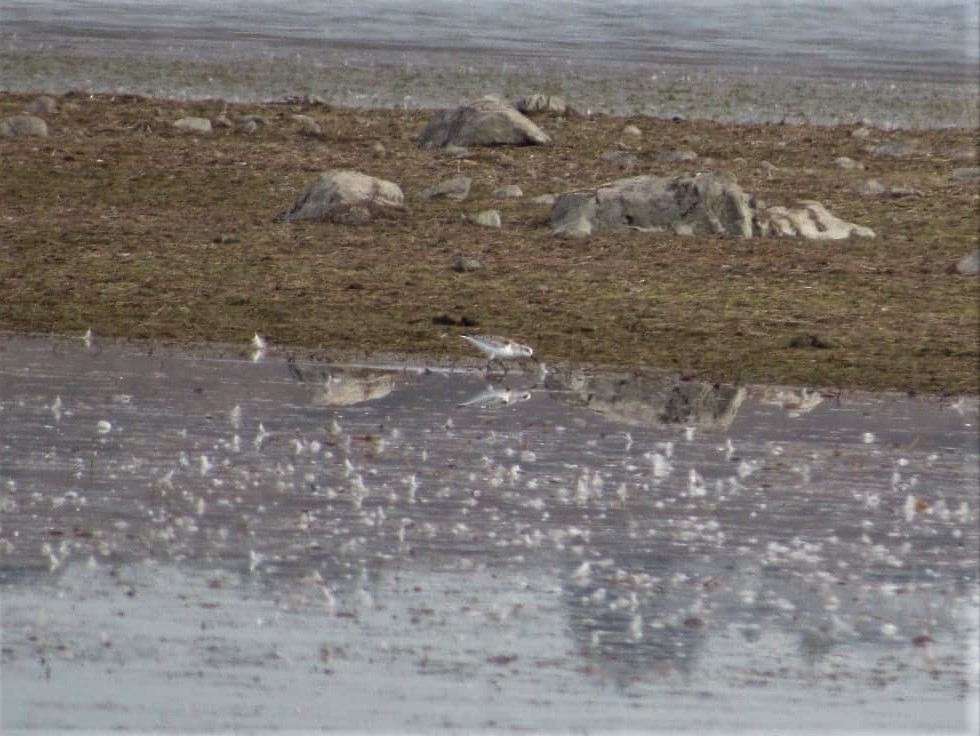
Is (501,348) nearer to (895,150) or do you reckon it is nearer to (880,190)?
(880,190)

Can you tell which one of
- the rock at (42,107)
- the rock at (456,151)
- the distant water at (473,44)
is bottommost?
the distant water at (473,44)

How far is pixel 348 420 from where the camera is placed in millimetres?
11508

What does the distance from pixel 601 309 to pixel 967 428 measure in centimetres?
375

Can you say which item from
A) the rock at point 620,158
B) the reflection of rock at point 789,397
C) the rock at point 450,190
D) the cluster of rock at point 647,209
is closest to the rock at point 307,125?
the rock at point 620,158

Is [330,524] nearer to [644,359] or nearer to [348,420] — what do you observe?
[348,420]

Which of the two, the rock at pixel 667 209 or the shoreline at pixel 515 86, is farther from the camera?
the shoreline at pixel 515 86

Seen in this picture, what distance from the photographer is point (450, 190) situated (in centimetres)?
1883

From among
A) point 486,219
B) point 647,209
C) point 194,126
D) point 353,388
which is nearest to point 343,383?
point 353,388

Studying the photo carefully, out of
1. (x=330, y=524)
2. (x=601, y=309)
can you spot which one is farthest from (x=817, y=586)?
(x=601, y=309)

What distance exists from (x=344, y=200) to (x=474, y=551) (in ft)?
29.7

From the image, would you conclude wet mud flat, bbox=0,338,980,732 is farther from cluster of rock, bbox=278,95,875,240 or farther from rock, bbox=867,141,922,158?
rock, bbox=867,141,922,158

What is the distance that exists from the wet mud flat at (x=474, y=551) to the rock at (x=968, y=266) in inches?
147

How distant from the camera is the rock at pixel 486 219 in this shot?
17.7 m

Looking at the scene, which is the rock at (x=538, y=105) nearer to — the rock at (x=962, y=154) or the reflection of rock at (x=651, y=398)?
the rock at (x=962, y=154)
